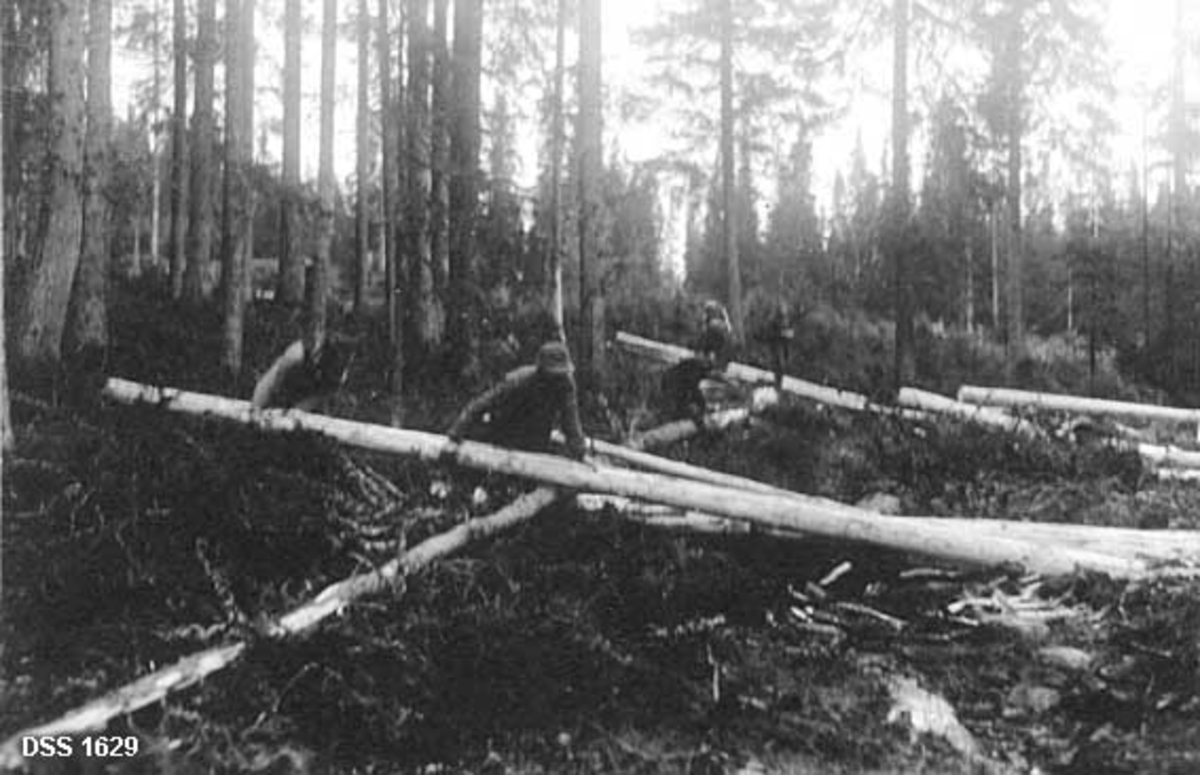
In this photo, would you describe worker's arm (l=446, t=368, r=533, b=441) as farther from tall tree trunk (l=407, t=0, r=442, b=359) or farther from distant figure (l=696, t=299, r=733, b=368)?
distant figure (l=696, t=299, r=733, b=368)

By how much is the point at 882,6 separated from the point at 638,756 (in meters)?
14.5

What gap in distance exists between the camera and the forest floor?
429cm

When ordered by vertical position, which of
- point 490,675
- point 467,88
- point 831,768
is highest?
point 467,88

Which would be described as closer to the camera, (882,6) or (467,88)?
(467,88)

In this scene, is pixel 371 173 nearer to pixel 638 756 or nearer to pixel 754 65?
pixel 754 65

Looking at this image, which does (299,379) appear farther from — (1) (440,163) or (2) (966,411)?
(2) (966,411)

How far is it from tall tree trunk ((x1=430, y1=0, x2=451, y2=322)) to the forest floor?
5.73 meters

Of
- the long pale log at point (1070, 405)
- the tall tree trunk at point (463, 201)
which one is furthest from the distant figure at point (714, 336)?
the long pale log at point (1070, 405)

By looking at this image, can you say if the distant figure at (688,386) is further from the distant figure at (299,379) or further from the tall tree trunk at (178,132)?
the tall tree trunk at (178,132)

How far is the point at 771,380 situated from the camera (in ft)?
43.7

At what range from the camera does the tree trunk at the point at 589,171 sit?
465 inches

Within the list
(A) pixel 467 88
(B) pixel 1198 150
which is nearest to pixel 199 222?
(A) pixel 467 88

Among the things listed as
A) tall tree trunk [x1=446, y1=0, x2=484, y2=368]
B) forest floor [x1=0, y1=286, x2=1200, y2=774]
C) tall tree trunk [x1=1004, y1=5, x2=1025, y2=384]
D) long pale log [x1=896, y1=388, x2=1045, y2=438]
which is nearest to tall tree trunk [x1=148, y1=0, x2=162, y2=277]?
tall tree trunk [x1=446, y1=0, x2=484, y2=368]

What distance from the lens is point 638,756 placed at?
435cm
